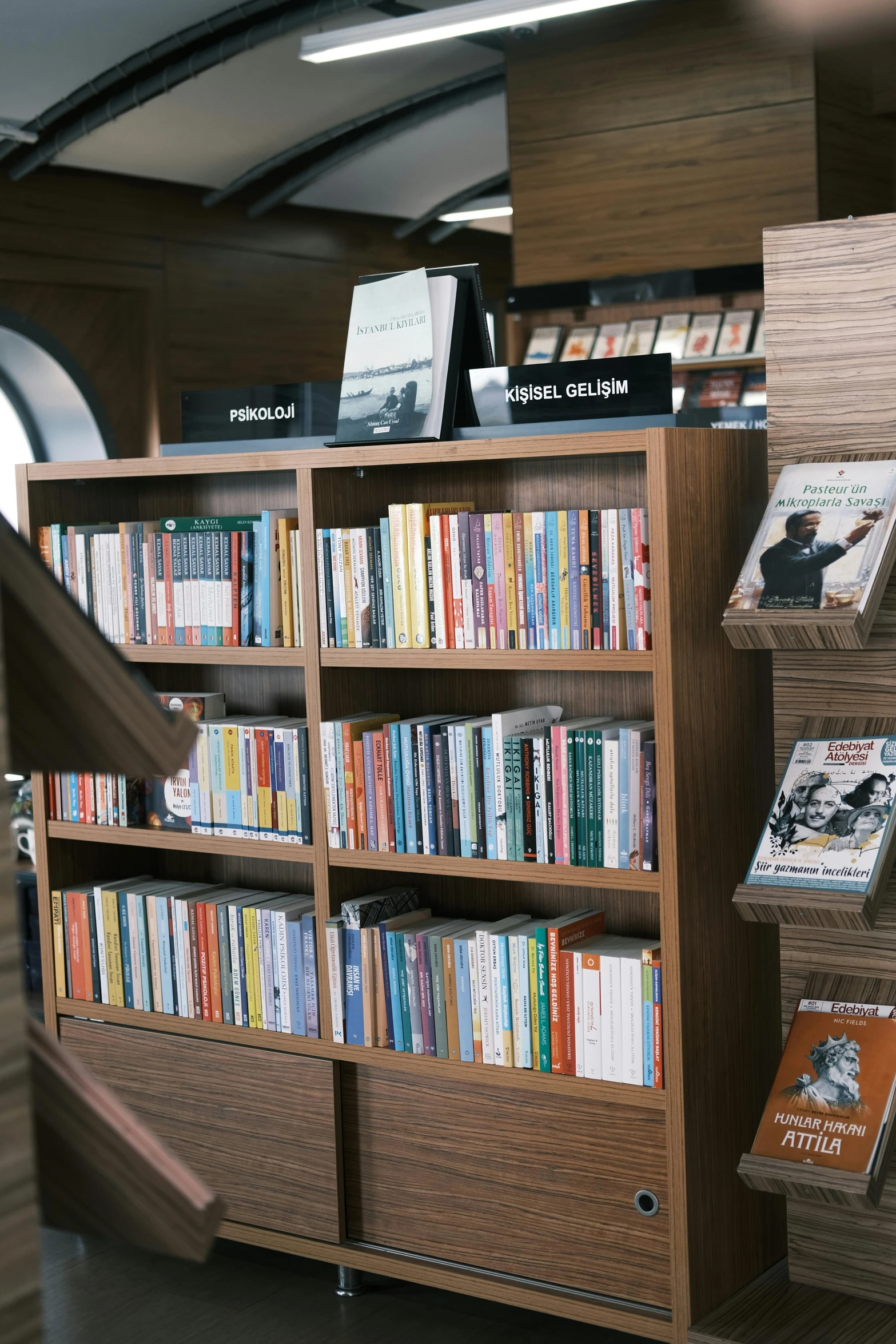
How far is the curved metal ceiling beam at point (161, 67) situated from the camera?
5418 mm

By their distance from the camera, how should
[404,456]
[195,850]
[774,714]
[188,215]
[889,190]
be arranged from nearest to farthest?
1. [774,714]
2. [404,456]
3. [195,850]
4. [889,190]
5. [188,215]

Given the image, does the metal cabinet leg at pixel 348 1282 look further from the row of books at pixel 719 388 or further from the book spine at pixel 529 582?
the row of books at pixel 719 388

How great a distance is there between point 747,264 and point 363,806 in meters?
3.44

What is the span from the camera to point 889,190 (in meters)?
6.09

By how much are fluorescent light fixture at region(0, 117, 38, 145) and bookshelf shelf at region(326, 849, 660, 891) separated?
4.16 m

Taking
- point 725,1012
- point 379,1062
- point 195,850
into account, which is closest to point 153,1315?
point 379,1062

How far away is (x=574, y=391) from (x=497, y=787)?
2.61 ft

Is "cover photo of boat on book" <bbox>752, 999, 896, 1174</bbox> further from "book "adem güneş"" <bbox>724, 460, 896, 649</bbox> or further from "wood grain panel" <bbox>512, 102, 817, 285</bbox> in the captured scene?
"wood grain panel" <bbox>512, 102, 817, 285</bbox>

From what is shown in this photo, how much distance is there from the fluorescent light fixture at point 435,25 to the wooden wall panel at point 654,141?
865 mm

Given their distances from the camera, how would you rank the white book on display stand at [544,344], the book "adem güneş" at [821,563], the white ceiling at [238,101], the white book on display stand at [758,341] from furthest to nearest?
the white book on display stand at [544,344], the white book on display stand at [758,341], the white ceiling at [238,101], the book "adem güneş" at [821,563]

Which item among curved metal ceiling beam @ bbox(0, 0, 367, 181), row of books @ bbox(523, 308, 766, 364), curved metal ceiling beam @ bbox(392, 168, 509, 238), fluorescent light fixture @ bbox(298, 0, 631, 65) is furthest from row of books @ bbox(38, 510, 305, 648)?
curved metal ceiling beam @ bbox(392, 168, 509, 238)

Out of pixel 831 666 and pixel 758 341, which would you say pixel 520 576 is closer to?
pixel 831 666

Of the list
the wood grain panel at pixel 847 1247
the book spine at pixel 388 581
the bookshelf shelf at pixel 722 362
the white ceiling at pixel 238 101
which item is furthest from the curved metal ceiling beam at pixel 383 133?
the wood grain panel at pixel 847 1247

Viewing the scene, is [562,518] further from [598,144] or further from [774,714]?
[598,144]
